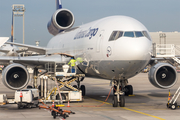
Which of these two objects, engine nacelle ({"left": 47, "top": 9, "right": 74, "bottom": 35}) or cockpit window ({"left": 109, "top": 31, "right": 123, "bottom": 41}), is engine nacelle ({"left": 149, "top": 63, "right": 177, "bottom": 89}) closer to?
cockpit window ({"left": 109, "top": 31, "right": 123, "bottom": 41})

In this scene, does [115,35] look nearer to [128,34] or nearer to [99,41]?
[128,34]

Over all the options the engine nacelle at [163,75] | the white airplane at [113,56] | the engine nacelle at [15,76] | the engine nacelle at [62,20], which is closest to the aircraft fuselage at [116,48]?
the white airplane at [113,56]

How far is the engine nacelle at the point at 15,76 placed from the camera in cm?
1680

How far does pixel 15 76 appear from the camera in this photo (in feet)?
57.3

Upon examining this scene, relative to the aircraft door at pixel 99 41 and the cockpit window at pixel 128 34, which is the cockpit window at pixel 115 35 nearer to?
the cockpit window at pixel 128 34

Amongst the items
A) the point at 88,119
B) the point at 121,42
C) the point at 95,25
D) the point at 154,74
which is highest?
the point at 95,25

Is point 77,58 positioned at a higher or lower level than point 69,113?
higher

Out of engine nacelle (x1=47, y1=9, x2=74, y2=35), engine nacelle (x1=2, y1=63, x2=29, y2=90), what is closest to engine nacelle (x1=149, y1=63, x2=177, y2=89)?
engine nacelle (x1=2, y1=63, x2=29, y2=90)

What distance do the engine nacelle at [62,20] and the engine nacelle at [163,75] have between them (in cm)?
987

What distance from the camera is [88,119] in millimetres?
10688

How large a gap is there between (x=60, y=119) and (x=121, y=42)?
4.32 metres

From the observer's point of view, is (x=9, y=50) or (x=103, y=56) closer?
(x=103, y=56)

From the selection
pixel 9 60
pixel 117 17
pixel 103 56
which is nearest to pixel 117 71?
pixel 103 56

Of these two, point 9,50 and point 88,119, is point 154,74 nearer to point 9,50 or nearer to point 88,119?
point 88,119
